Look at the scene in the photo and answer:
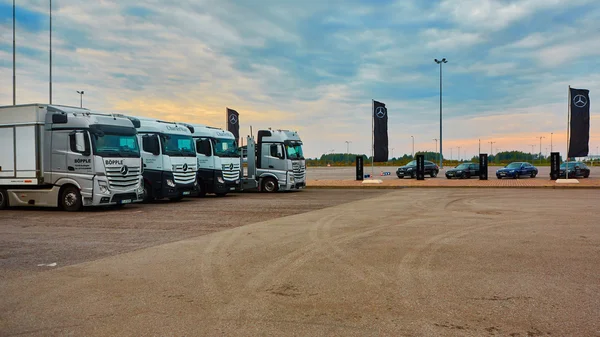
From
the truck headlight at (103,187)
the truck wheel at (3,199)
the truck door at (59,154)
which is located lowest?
the truck wheel at (3,199)

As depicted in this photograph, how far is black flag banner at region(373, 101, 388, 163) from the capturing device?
1188 inches

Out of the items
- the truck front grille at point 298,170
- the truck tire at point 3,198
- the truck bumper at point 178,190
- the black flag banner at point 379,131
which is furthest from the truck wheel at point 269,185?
the truck tire at point 3,198

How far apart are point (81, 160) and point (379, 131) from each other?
64.3 ft

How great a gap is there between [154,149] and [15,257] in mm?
10987

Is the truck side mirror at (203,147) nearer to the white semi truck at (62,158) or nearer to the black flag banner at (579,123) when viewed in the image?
the white semi truck at (62,158)

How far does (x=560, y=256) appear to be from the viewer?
7.61 meters

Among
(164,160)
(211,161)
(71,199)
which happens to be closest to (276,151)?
(211,161)

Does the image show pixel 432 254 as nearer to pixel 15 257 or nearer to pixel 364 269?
pixel 364 269

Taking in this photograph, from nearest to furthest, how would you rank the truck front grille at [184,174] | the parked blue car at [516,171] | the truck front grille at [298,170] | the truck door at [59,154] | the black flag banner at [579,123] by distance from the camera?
the truck door at [59,154]
the truck front grille at [184,174]
the truck front grille at [298,170]
the black flag banner at [579,123]
the parked blue car at [516,171]

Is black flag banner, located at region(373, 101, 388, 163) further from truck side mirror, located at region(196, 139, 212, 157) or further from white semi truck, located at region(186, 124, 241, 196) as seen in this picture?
truck side mirror, located at region(196, 139, 212, 157)

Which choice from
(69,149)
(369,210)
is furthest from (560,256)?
(69,149)

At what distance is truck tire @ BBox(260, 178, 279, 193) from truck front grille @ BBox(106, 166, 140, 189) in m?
9.03

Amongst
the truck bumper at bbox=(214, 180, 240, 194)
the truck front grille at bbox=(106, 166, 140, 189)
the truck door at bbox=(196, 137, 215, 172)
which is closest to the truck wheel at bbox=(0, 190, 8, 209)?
the truck front grille at bbox=(106, 166, 140, 189)

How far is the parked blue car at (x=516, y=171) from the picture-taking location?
3634cm
